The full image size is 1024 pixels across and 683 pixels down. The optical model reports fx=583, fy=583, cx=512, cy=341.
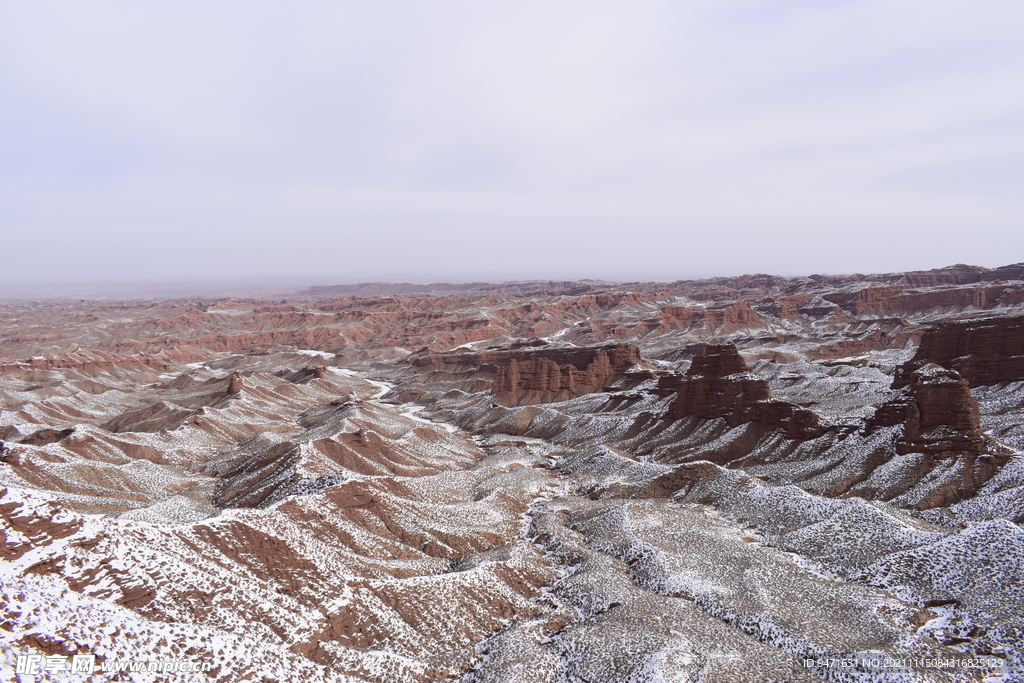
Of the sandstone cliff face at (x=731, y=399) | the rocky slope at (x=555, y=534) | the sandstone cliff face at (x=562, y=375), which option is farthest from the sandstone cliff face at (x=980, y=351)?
the sandstone cliff face at (x=562, y=375)

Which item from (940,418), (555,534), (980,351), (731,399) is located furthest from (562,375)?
(555,534)

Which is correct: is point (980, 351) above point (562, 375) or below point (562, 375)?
above

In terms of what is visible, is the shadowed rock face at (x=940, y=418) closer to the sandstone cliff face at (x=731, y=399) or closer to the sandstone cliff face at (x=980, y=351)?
the sandstone cliff face at (x=731, y=399)

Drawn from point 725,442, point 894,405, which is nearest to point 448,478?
point 725,442

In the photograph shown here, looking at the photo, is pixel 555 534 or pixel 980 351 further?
pixel 980 351

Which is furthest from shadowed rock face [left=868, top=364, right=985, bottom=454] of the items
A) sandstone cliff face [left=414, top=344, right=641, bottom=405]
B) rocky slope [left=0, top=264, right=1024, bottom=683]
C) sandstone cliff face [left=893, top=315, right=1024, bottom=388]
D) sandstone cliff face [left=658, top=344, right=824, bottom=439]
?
sandstone cliff face [left=414, top=344, right=641, bottom=405]

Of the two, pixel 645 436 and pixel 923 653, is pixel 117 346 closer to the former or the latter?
pixel 645 436

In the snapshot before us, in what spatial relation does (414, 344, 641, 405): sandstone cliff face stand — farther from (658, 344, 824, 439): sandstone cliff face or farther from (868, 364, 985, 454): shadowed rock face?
(868, 364, 985, 454): shadowed rock face

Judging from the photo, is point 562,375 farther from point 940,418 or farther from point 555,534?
point 555,534
